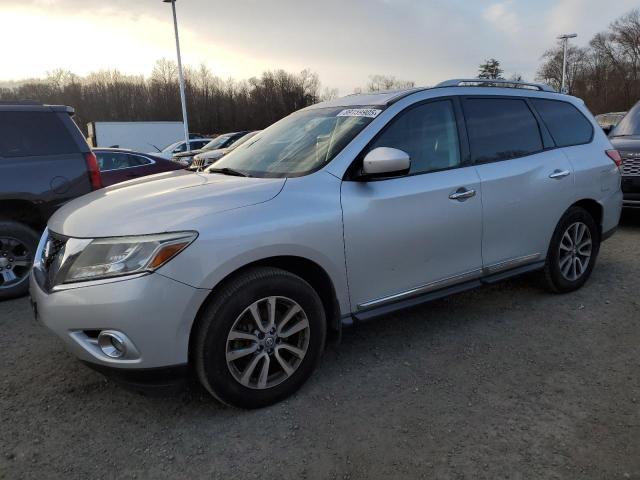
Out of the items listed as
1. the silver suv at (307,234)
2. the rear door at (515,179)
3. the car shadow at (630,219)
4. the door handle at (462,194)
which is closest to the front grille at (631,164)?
the car shadow at (630,219)

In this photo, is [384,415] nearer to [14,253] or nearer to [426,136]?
[426,136]

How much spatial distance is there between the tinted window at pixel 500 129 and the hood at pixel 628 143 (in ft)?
12.6

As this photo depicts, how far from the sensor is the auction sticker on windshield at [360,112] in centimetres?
329

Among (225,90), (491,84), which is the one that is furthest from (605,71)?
(491,84)

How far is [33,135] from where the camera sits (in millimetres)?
4922

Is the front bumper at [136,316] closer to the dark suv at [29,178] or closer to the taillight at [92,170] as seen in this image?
the dark suv at [29,178]

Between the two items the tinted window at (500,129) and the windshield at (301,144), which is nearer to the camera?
the windshield at (301,144)

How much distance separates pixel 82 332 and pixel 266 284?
0.94 metres

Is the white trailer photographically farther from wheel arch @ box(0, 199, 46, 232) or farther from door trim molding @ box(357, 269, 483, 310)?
door trim molding @ box(357, 269, 483, 310)

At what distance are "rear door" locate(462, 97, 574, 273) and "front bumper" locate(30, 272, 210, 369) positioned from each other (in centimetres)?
223

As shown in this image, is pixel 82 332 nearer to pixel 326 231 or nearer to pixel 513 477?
pixel 326 231

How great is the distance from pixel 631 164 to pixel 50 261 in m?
7.25

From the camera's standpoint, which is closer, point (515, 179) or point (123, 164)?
point (515, 179)

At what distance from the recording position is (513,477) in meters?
2.24
